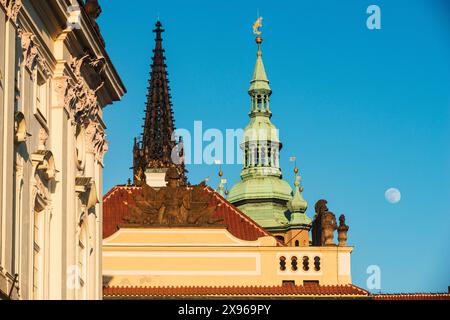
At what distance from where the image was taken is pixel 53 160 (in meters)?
34.8

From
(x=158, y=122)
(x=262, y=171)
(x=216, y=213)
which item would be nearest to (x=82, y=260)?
(x=216, y=213)

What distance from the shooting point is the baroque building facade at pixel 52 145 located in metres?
30.1

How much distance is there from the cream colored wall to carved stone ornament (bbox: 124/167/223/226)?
406mm

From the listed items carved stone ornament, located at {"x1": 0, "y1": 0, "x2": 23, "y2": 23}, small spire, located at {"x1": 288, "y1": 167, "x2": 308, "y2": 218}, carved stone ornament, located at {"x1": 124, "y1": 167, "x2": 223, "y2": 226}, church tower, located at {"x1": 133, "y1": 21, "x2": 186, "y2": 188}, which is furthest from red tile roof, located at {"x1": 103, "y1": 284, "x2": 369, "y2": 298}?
church tower, located at {"x1": 133, "y1": 21, "x2": 186, "y2": 188}

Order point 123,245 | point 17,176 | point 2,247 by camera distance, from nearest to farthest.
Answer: point 2,247 < point 17,176 < point 123,245

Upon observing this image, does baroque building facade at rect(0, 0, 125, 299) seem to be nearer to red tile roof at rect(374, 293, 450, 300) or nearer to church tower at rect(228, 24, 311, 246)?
→ red tile roof at rect(374, 293, 450, 300)

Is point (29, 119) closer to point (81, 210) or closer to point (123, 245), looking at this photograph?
point (81, 210)

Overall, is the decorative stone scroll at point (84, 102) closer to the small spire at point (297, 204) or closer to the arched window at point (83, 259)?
the arched window at point (83, 259)

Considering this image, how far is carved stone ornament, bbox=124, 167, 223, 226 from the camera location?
68.1 metres

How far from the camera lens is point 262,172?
10175cm

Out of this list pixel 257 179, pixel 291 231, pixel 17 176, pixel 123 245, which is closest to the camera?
pixel 17 176

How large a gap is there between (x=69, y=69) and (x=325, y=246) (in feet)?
112

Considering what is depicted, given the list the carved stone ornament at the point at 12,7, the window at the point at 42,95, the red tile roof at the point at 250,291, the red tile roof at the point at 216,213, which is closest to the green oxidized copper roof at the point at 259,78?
the red tile roof at the point at 216,213
